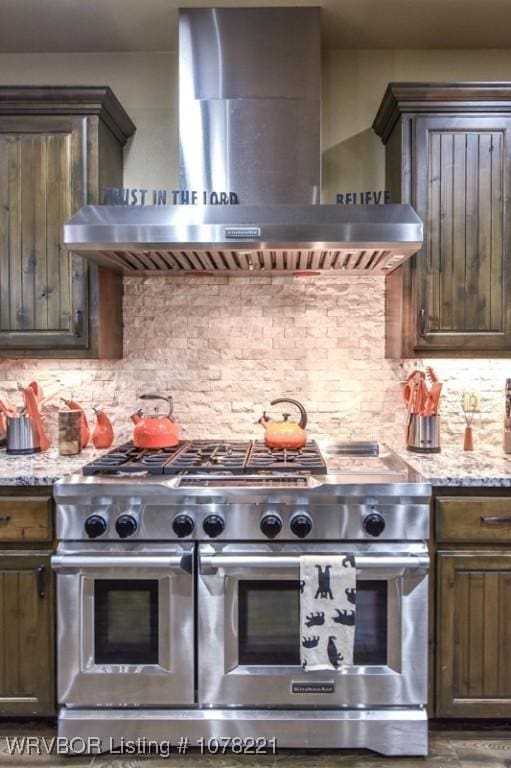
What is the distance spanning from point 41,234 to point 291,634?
1917 mm

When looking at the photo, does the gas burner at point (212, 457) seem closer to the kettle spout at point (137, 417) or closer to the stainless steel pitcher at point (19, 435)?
the kettle spout at point (137, 417)

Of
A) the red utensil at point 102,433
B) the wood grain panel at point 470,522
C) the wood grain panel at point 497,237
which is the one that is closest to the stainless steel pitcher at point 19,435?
the red utensil at point 102,433

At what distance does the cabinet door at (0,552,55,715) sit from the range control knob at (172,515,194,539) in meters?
0.51

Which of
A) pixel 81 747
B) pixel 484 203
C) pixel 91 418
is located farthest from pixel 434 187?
pixel 81 747

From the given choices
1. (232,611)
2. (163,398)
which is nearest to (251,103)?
(163,398)

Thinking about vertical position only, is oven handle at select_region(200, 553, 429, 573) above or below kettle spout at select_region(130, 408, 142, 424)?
below

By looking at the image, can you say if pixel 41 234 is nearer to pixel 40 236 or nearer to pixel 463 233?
pixel 40 236

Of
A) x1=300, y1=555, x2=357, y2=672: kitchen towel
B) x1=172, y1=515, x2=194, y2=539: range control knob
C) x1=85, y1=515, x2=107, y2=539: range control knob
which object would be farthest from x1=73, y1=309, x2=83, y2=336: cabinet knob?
x1=300, y1=555, x2=357, y2=672: kitchen towel

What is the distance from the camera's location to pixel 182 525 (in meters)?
1.97

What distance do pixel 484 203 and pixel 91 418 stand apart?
2.08m

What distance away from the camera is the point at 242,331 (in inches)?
111

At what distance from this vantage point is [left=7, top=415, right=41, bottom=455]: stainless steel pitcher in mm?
2504

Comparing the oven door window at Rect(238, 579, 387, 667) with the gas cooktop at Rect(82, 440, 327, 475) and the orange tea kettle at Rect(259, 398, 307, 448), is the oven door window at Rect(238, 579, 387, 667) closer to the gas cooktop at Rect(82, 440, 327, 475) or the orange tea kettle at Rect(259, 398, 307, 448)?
the gas cooktop at Rect(82, 440, 327, 475)

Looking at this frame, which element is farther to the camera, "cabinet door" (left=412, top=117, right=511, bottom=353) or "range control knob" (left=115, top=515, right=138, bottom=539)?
"cabinet door" (left=412, top=117, right=511, bottom=353)
